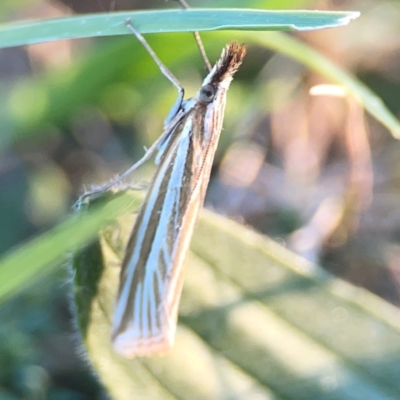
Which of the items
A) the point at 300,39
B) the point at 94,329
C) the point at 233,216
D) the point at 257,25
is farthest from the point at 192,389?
the point at 300,39

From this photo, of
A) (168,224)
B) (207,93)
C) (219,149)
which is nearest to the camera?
(168,224)

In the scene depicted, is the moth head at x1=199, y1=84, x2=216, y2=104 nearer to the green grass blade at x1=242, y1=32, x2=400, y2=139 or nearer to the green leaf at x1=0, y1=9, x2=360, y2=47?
the green leaf at x1=0, y1=9, x2=360, y2=47

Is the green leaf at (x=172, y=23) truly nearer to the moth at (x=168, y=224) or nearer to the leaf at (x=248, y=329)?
the moth at (x=168, y=224)

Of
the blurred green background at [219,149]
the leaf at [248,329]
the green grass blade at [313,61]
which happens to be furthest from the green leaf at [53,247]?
the green grass blade at [313,61]

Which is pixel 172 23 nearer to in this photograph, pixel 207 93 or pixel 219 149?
pixel 207 93

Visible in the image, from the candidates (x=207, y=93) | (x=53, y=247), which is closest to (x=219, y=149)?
(x=207, y=93)

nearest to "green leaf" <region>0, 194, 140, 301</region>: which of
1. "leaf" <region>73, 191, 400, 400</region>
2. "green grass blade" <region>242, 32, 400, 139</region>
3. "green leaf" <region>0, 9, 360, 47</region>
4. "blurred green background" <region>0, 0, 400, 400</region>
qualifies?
"leaf" <region>73, 191, 400, 400</region>
